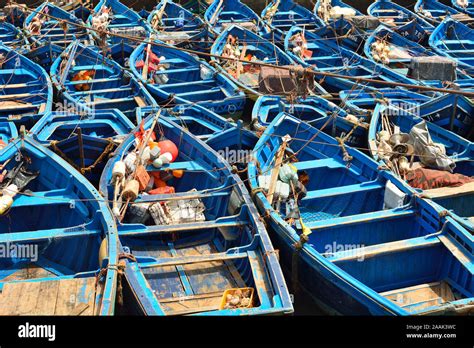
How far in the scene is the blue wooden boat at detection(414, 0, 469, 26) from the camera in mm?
25812

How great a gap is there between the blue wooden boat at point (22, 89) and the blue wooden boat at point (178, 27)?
5.13 metres

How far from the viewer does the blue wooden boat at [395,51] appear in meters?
20.2

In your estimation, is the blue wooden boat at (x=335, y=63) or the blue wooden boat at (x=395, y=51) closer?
the blue wooden boat at (x=335, y=63)

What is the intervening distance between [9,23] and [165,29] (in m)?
6.19

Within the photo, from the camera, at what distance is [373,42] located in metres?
21.8

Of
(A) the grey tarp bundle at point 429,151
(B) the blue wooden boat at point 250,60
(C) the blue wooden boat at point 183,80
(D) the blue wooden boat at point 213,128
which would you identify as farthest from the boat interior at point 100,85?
(A) the grey tarp bundle at point 429,151

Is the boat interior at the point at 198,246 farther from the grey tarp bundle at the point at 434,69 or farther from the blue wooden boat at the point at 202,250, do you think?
the grey tarp bundle at the point at 434,69

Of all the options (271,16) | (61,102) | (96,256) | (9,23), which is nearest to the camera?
(96,256)

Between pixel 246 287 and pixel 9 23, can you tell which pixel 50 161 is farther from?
pixel 9 23

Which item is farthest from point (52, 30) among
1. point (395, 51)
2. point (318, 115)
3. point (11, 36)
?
point (395, 51)

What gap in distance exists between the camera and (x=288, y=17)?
26562 mm

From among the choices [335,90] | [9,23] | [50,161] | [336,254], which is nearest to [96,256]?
[50,161]

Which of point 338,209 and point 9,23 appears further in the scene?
point 9,23

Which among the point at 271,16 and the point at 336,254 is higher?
the point at 271,16
